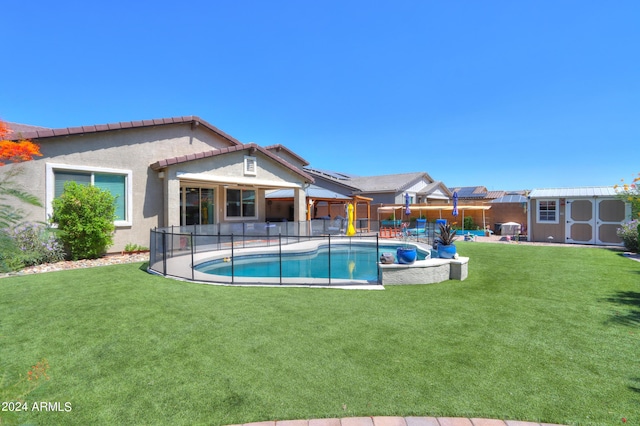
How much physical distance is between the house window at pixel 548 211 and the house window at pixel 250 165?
719 inches

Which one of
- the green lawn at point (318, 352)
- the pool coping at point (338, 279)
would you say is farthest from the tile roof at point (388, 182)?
the green lawn at point (318, 352)

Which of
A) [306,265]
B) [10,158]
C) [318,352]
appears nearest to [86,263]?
[10,158]

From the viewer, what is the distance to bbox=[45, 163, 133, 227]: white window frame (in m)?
11.1

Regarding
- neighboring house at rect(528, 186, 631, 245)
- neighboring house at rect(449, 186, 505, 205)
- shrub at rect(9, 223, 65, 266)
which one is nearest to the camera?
shrub at rect(9, 223, 65, 266)

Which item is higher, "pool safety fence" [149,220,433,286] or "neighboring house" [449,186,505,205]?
"neighboring house" [449,186,505,205]

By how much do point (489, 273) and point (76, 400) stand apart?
1084cm

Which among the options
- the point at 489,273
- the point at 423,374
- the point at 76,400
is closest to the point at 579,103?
the point at 489,273

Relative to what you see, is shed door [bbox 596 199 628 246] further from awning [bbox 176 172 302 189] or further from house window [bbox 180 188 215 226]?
house window [bbox 180 188 215 226]

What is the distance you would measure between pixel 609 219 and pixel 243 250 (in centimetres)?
2066

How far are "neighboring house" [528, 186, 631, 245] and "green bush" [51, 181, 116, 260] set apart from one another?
23731 mm

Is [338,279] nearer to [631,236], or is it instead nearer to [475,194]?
[631,236]

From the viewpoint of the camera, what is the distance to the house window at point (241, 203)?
61.7 ft

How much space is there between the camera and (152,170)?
14.0m

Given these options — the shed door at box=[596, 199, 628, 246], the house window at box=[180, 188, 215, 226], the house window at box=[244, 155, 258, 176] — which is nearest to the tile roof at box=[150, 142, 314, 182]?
the house window at box=[244, 155, 258, 176]
